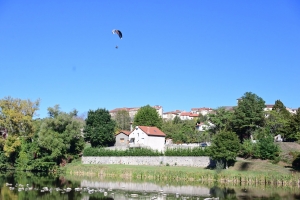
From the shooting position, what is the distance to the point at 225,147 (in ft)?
158

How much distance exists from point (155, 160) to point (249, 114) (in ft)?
55.1

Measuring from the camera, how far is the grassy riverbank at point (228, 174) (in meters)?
41.1

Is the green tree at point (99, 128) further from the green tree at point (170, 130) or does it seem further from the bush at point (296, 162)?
the bush at point (296, 162)

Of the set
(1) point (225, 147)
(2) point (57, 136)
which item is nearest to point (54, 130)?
(2) point (57, 136)

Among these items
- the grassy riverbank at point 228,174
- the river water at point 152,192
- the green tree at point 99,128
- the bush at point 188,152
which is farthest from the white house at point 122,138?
the river water at point 152,192

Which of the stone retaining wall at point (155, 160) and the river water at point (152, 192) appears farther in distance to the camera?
the stone retaining wall at point (155, 160)

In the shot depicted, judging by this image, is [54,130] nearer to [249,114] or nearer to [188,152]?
[188,152]

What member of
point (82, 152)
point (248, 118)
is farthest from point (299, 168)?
point (82, 152)

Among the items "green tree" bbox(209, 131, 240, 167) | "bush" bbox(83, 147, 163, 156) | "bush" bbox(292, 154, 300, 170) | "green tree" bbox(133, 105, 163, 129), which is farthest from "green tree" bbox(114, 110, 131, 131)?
"bush" bbox(292, 154, 300, 170)

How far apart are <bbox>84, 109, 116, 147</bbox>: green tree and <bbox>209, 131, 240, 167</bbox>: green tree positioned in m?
27.4

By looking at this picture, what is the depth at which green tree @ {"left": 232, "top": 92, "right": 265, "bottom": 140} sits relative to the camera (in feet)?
198

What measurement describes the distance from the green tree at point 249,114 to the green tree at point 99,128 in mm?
24103

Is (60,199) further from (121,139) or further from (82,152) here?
(121,139)

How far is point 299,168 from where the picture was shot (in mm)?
45156
